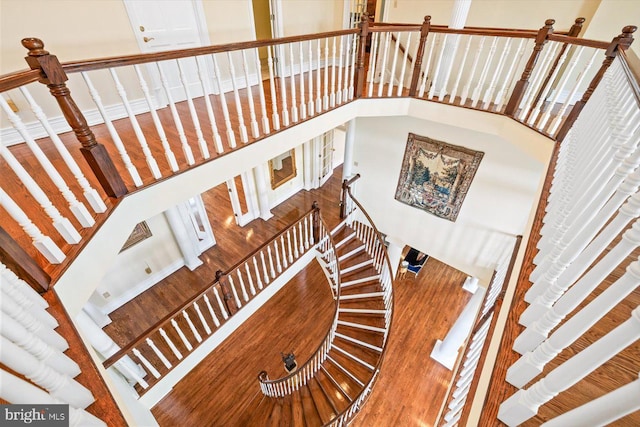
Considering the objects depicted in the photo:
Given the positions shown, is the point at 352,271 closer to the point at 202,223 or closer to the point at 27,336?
the point at 202,223

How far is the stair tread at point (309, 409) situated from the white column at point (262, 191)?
11.5 ft

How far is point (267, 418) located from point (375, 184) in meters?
4.85

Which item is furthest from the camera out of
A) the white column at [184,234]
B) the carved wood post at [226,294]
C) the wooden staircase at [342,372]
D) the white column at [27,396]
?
the white column at [184,234]

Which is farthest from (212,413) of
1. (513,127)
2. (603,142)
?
(513,127)

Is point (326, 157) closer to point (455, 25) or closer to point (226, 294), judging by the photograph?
point (455, 25)

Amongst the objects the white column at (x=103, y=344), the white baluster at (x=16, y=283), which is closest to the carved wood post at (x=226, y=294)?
the white column at (x=103, y=344)

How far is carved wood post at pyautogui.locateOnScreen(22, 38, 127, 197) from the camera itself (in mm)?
1393

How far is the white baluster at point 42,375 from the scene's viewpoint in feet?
2.48

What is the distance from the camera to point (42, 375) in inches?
32.6

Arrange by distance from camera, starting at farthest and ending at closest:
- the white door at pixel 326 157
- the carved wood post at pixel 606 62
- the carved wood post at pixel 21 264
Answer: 1. the white door at pixel 326 157
2. the carved wood post at pixel 606 62
3. the carved wood post at pixel 21 264

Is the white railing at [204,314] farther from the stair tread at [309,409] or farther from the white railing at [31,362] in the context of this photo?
the stair tread at [309,409]

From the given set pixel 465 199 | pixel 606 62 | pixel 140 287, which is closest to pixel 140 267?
pixel 140 287

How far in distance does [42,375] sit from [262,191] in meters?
5.21

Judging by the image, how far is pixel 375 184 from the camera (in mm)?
6223
